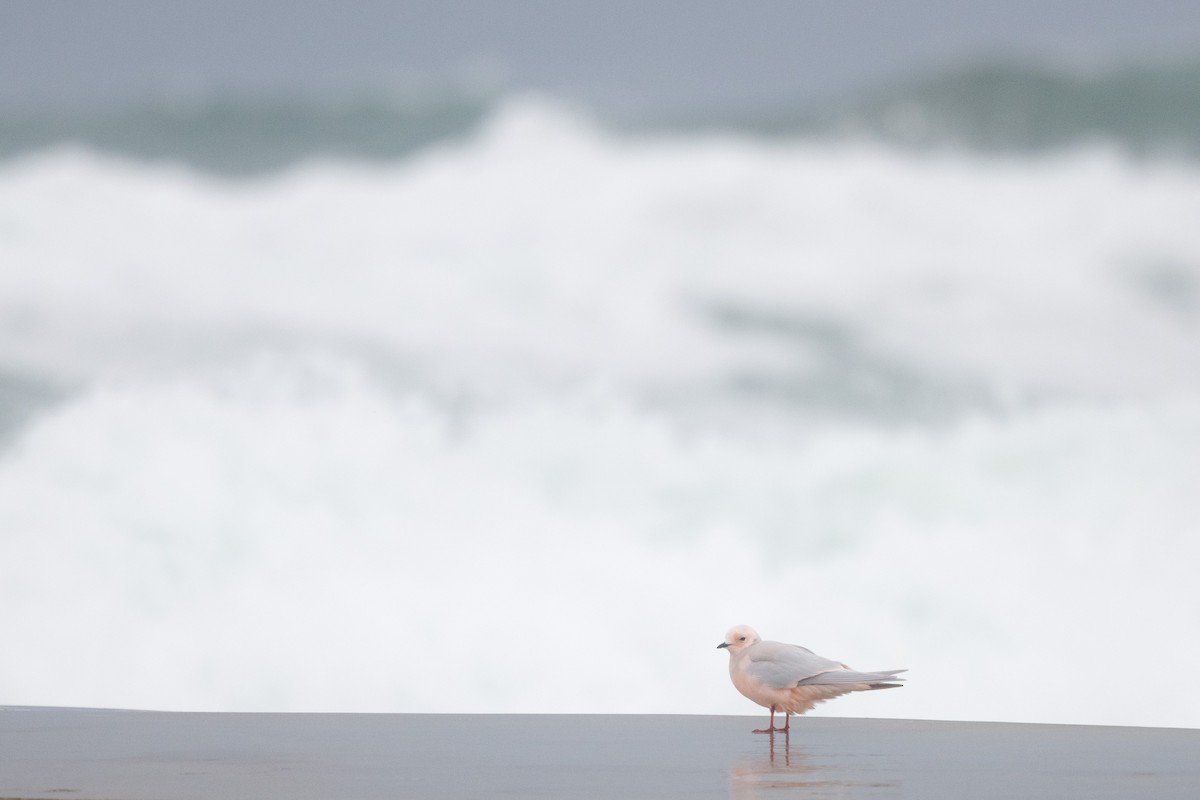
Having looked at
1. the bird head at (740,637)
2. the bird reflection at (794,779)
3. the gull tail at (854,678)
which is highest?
the bird head at (740,637)

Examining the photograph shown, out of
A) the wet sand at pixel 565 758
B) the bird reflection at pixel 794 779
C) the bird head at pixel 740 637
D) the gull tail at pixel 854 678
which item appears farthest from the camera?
the bird head at pixel 740 637

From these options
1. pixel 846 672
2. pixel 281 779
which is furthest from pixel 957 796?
pixel 281 779

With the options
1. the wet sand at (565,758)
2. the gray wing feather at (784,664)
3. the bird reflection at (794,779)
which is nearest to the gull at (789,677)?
the gray wing feather at (784,664)

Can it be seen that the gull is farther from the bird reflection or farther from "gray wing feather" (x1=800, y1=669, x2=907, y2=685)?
the bird reflection

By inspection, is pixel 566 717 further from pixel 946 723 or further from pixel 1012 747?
pixel 1012 747

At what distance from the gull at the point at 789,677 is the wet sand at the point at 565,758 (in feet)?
0.54

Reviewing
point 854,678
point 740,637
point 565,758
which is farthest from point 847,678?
point 565,758

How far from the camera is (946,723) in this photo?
614 cm

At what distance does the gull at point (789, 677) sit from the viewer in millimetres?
4961

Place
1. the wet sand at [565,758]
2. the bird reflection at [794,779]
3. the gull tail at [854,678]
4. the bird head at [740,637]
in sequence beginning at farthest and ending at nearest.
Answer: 1. the bird head at [740,637]
2. the gull tail at [854,678]
3. the wet sand at [565,758]
4. the bird reflection at [794,779]

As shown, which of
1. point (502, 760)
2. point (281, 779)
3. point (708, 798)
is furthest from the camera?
point (502, 760)

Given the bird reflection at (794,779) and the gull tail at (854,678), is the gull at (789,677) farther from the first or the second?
the bird reflection at (794,779)

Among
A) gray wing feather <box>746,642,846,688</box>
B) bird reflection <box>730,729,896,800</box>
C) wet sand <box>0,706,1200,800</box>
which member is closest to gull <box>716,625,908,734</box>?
gray wing feather <box>746,642,846,688</box>

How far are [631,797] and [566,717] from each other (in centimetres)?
305
